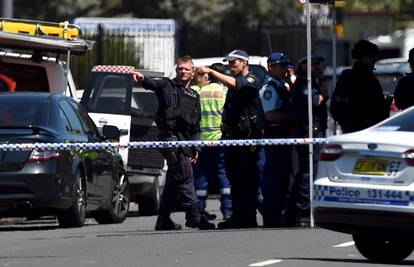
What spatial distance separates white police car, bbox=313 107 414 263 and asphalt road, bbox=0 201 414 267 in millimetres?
225

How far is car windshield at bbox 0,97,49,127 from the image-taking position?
16750mm

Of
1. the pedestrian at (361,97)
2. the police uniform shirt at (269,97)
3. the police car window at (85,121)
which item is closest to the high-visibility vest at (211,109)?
the police uniform shirt at (269,97)

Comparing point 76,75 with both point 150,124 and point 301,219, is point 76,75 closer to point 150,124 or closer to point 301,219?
point 150,124

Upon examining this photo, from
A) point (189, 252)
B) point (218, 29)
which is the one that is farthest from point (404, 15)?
point (189, 252)

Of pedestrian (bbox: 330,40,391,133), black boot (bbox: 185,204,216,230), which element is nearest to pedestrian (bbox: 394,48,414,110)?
pedestrian (bbox: 330,40,391,133)

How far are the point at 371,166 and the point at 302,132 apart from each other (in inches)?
175

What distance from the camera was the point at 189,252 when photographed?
45.6 ft

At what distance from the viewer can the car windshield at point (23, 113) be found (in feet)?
55.0

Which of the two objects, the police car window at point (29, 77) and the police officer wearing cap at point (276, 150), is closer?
the police officer wearing cap at point (276, 150)

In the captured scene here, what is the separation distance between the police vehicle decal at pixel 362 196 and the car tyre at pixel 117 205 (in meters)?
5.46

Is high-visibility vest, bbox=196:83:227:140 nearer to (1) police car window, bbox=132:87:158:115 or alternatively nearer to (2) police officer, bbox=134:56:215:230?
(2) police officer, bbox=134:56:215:230

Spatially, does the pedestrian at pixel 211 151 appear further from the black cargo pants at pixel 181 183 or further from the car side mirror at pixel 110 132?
the car side mirror at pixel 110 132

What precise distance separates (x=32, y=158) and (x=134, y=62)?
1765 centimetres

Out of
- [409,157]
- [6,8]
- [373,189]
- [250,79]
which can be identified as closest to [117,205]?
[250,79]
